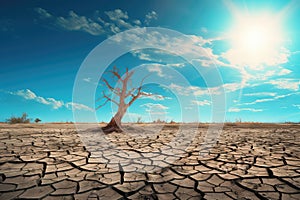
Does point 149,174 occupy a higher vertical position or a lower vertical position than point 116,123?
lower

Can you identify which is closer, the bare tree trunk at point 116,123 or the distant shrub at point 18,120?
the bare tree trunk at point 116,123

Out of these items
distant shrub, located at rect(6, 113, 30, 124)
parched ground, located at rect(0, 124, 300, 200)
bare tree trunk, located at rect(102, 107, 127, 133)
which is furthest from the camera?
distant shrub, located at rect(6, 113, 30, 124)

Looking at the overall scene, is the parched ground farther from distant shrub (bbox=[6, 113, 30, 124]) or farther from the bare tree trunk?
distant shrub (bbox=[6, 113, 30, 124])

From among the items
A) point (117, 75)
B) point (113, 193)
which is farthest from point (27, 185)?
point (117, 75)

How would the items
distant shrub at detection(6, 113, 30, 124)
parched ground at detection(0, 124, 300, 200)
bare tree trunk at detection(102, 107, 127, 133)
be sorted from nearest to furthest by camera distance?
1. parched ground at detection(0, 124, 300, 200)
2. bare tree trunk at detection(102, 107, 127, 133)
3. distant shrub at detection(6, 113, 30, 124)

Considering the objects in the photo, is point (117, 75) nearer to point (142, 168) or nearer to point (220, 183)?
point (142, 168)

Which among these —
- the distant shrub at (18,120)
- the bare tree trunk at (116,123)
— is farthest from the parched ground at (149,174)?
the distant shrub at (18,120)

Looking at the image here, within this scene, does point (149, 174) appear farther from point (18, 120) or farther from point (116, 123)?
point (18, 120)

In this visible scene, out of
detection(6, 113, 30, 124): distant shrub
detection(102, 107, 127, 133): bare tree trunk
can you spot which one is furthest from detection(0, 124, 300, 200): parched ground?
detection(6, 113, 30, 124): distant shrub

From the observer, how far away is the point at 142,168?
2.84 m

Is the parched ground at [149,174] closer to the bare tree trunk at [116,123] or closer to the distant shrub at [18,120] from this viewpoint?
the bare tree trunk at [116,123]

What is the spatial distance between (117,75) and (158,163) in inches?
246

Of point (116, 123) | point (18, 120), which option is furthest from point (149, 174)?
point (18, 120)

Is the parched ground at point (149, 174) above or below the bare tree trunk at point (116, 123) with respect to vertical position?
below
